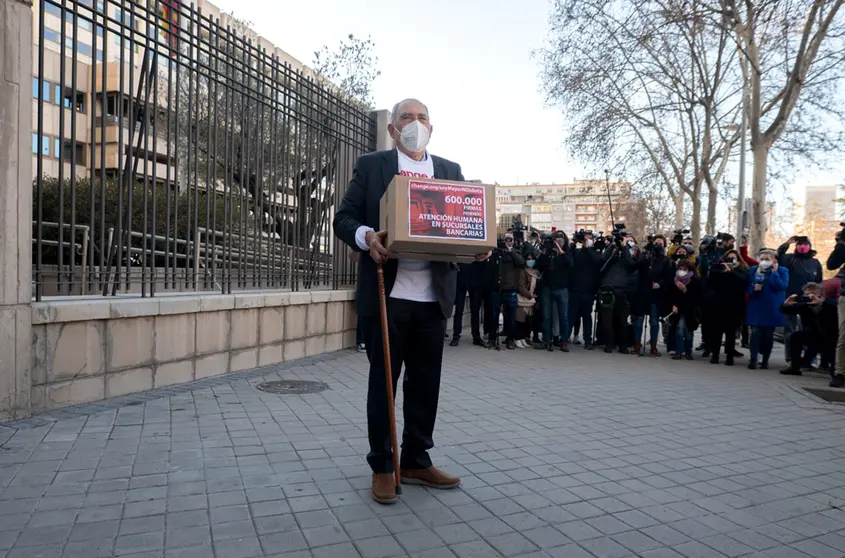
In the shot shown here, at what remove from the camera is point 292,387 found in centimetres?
618

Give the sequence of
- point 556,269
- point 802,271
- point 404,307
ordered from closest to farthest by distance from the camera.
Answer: point 404,307, point 802,271, point 556,269

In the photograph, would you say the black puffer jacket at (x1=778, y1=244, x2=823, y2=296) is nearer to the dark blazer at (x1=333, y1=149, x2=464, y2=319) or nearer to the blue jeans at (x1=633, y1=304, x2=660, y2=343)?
the blue jeans at (x1=633, y1=304, x2=660, y2=343)

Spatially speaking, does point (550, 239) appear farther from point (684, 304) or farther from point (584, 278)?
point (684, 304)

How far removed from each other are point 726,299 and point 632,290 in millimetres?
1470

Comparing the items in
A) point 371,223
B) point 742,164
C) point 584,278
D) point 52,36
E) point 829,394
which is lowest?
point 829,394

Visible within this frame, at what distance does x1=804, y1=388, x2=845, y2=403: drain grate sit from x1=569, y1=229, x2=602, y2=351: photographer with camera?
3.88 metres

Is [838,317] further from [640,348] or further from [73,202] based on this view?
[73,202]

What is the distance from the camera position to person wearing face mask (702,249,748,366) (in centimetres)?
955

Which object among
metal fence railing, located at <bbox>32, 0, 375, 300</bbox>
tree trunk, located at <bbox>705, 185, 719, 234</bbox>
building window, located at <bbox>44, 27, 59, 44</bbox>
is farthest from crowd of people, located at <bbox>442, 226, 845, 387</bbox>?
tree trunk, located at <bbox>705, 185, 719, 234</bbox>

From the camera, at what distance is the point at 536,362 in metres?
9.01

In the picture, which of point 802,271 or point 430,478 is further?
point 802,271

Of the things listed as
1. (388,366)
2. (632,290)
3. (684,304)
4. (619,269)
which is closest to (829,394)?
(684,304)

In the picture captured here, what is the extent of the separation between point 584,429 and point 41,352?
4324 mm

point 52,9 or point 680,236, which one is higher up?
point 52,9
